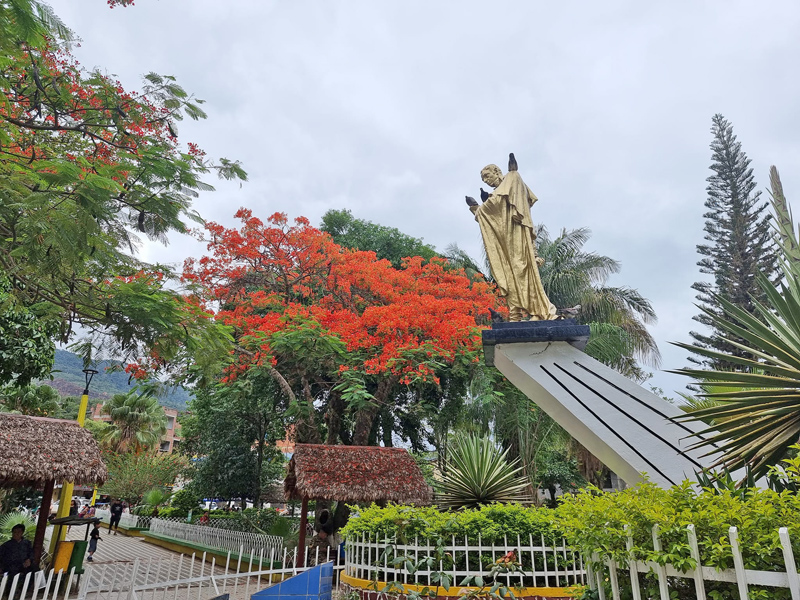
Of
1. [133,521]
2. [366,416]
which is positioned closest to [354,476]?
[366,416]

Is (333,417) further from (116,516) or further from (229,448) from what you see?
(116,516)

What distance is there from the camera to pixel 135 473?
86.5ft

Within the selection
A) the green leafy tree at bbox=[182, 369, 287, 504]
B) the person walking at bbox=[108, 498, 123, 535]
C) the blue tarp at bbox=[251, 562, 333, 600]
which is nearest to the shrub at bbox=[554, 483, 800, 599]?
the blue tarp at bbox=[251, 562, 333, 600]

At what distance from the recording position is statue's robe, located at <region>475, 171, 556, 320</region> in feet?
22.3

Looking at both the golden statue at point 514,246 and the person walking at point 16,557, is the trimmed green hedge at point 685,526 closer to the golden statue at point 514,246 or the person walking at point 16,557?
the golden statue at point 514,246

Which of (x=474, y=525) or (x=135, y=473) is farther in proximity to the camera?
(x=135, y=473)

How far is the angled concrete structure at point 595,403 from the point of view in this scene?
519 cm

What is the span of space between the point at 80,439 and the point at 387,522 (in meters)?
7.10

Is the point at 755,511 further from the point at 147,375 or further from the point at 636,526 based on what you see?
the point at 147,375

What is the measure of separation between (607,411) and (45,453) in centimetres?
921

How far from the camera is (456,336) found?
39.1 feet

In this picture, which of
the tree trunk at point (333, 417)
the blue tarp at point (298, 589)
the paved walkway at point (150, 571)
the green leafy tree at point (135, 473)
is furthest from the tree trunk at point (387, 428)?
the green leafy tree at point (135, 473)

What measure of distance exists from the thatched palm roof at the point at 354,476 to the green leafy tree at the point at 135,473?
19331 mm

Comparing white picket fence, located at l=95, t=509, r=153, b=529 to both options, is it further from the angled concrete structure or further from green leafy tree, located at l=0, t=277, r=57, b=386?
the angled concrete structure
